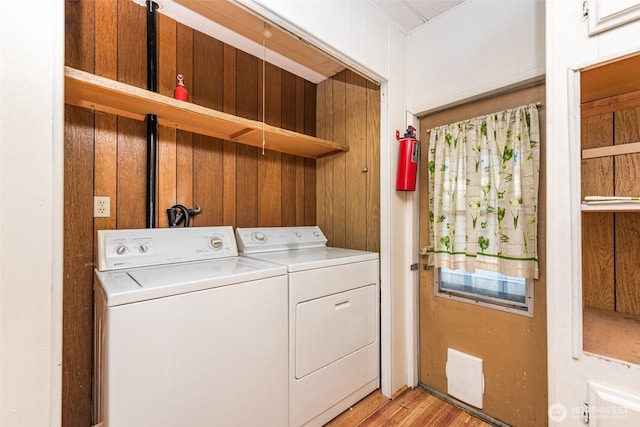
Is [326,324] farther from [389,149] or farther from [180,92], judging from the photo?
[180,92]

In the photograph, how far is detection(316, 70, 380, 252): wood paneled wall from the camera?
2105mm

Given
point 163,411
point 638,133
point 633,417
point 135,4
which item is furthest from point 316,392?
point 135,4

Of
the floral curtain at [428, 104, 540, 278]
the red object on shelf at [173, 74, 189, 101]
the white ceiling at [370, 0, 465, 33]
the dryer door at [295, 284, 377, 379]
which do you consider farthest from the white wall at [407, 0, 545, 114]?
the red object on shelf at [173, 74, 189, 101]

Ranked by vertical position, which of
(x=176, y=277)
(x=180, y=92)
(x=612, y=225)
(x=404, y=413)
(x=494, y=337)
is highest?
(x=180, y=92)

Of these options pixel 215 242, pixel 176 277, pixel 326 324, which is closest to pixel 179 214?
pixel 215 242

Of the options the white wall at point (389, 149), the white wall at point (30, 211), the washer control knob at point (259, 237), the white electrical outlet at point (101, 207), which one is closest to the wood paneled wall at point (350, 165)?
the white wall at point (389, 149)

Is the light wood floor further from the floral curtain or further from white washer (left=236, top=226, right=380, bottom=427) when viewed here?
the floral curtain

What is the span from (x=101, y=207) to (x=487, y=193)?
2.16m

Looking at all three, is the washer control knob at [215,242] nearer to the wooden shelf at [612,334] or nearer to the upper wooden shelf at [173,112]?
the upper wooden shelf at [173,112]

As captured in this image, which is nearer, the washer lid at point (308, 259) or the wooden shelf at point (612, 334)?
the wooden shelf at point (612, 334)

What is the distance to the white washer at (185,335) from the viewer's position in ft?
3.44

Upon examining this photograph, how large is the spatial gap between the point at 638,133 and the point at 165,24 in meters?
2.56

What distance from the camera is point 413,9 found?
1893 millimetres

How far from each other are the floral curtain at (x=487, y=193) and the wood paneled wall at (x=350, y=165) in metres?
0.39
